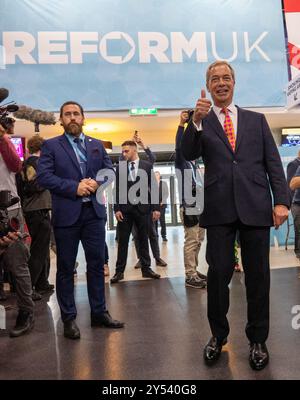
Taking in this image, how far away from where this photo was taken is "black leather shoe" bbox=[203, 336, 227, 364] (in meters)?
1.99

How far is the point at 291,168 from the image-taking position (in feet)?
15.6

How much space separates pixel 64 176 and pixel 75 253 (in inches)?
21.1

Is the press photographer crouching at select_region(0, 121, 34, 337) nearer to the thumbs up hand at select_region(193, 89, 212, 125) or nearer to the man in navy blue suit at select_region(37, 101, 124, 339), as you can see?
the man in navy blue suit at select_region(37, 101, 124, 339)

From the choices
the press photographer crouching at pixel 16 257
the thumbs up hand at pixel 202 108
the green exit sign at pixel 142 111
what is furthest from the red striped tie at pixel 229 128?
the green exit sign at pixel 142 111

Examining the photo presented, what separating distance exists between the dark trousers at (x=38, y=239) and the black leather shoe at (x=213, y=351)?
217 cm

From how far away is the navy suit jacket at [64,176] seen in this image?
2.47 meters

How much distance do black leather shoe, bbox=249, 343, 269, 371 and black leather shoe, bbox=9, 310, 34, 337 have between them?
1.56 m

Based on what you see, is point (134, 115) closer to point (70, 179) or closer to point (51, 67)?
point (51, 67)

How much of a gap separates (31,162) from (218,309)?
7.62 ft

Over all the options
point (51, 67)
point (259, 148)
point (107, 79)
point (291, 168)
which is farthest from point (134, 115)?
point (259, 148)

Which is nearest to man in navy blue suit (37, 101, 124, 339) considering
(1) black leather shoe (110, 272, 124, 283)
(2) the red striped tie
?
(2) the red striped tie

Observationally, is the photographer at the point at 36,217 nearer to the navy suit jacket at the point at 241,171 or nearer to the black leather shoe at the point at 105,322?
the black leather shoe at the point at 105,322

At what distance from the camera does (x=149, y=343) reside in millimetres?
2328

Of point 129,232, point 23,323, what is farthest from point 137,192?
point 23,323
